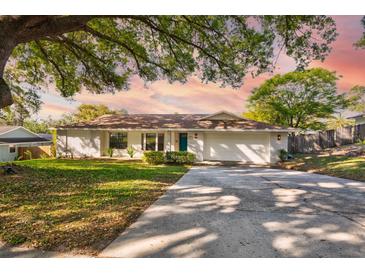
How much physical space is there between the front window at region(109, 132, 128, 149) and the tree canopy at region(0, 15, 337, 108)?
478cm

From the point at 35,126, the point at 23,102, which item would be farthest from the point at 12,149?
the point at 35,126

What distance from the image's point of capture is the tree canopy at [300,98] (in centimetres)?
1662

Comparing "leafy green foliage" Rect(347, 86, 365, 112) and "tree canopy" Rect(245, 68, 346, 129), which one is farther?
"tree canopy" Rect(245, 68, 346, 129)

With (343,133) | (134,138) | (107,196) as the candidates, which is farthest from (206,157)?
(343,133)

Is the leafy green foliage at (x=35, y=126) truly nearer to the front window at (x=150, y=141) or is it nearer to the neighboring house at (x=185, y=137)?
the neighboring house at (x=185, y=137)

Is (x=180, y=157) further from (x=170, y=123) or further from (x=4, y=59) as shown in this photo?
(x=4, y=59)

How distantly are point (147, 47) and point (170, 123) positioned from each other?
6339 millimetres

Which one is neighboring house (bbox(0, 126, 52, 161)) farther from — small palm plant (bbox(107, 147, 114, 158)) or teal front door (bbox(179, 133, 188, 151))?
teal front door (bbox(179, 133, 188, 151))

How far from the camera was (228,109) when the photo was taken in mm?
13914

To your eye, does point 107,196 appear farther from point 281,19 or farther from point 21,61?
point 21,61

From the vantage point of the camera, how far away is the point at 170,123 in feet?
47.2

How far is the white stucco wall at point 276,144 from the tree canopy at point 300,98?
5730 mm

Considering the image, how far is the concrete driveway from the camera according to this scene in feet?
8.11

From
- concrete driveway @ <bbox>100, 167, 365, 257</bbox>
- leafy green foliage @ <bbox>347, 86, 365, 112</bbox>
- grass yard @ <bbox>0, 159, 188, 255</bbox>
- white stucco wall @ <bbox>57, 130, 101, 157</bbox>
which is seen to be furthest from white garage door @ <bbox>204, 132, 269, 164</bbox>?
leafy green foliage @ <bbox>347, 86, 365, 112</bbox>
